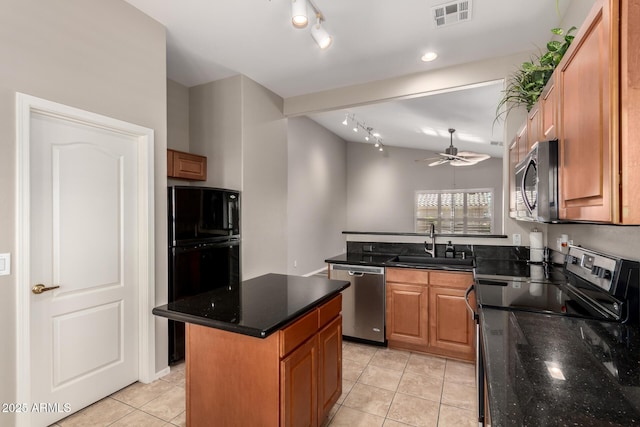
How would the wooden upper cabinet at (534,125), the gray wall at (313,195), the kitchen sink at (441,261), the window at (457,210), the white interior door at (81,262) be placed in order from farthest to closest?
the window at (457,210), the gray wall at (313,195), the kitchen sink at (441,261), the white interior door at (81,262), the wooden upper cabinet at (534,125)

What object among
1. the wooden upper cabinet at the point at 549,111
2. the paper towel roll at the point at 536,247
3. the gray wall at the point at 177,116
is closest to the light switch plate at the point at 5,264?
the gray wall at the point at 177,116

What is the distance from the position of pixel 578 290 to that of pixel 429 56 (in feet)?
8.02

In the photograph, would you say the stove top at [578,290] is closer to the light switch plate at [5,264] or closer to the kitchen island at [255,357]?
the kitchen island at [255,357]

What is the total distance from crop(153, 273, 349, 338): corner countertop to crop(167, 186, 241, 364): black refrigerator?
68 centimetres

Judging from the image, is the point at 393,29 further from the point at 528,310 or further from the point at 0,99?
the point at 0,99

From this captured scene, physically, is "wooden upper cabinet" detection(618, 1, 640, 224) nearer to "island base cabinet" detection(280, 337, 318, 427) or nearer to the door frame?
"island base cabinet" detection(280, 337, 318, 427)

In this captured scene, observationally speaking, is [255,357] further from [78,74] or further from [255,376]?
[78,74]

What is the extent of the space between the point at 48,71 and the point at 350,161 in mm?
7251

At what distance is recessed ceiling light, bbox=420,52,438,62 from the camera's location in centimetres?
310

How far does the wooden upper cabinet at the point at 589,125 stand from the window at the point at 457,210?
7074 mm

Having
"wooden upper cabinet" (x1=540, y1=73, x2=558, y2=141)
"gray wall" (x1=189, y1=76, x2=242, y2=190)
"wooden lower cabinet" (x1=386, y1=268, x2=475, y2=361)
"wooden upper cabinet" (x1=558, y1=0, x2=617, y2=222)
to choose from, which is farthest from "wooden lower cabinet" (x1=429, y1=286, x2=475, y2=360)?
"gray wall" (x1=189, y1=76, x2=242, y2=190)

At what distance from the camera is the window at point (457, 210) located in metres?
7.91

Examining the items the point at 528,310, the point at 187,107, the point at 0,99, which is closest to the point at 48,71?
the point at 0,99

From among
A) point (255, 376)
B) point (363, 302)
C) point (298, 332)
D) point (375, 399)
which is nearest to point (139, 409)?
point (255, 376)
